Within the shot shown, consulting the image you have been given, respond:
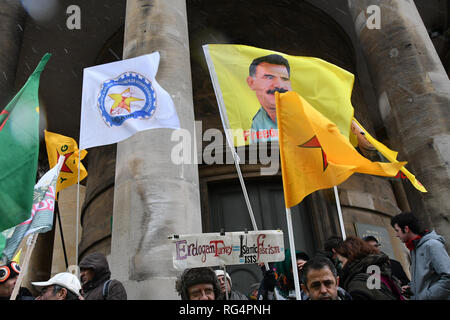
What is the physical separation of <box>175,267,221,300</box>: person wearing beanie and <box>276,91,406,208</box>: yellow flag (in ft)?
4.02

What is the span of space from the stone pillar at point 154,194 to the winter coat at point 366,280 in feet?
6.70

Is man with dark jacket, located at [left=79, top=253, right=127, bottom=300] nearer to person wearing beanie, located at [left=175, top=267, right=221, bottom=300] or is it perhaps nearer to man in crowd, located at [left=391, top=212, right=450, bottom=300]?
person wearing beanie, located at [left=175, top=267, right=221, bottom=300]

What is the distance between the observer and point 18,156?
4707 millimetres

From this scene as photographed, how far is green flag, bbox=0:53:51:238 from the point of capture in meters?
4.35

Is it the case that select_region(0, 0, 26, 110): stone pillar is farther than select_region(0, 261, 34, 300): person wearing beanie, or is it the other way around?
select_region(0, 0, 26, 110): stone pillar

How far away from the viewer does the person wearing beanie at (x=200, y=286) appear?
3172 millimetres

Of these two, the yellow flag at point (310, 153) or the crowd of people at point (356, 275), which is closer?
the crowd of people at point (356, 275)

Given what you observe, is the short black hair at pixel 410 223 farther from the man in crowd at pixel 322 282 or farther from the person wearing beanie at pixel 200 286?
the person wearing beanie at pixel 200 286

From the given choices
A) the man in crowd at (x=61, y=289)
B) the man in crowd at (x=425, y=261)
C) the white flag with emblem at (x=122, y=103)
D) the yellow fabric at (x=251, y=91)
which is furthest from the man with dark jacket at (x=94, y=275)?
the man in crowd at (x=425, y=261)

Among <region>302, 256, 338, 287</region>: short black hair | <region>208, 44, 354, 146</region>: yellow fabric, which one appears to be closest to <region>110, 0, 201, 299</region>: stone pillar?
<region>208, 44, 354, 146</region>: yellow fabric

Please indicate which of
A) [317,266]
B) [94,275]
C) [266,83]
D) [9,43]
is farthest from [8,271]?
[9,43]

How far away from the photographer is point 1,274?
161 inches

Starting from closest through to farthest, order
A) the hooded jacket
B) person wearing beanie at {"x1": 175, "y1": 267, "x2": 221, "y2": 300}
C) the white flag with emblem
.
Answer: person wearing beanie at {"x1": 175, "y1": 267, "x2": 221, "y2": 300} < the hooded jacket < the white flag with emblem

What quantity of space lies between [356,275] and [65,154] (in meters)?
5.49
